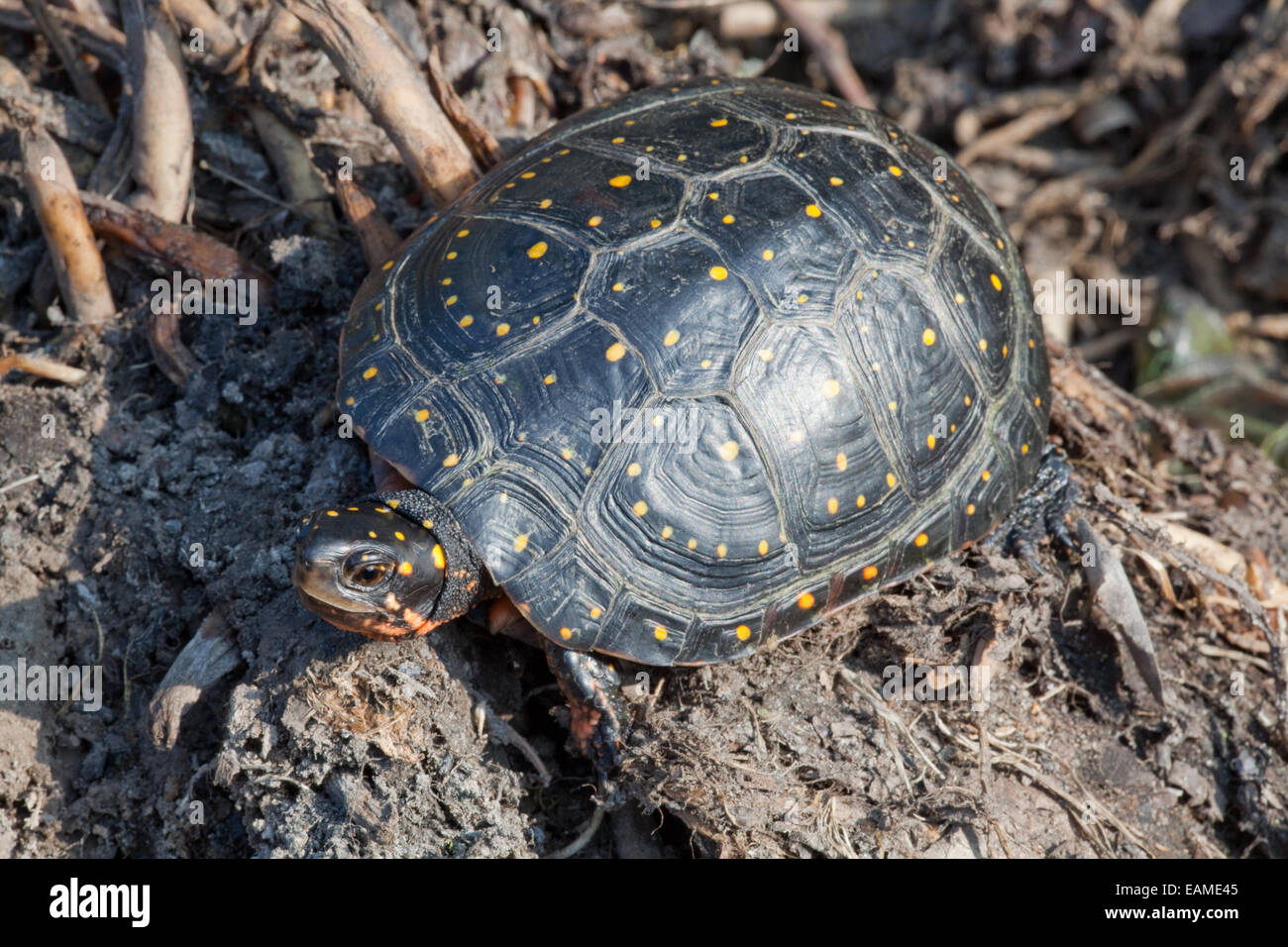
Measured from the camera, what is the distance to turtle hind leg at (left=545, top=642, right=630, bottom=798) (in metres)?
3.59

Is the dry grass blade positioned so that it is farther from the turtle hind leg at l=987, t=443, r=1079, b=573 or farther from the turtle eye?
the turtle hind leg at l=987, t=443, r=1079, b=573

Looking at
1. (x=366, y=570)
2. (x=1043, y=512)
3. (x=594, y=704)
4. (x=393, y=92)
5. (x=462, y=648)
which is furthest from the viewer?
(x=1043, y=512)

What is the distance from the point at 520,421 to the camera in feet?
11.5

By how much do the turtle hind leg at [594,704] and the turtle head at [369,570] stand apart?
1.89 feet

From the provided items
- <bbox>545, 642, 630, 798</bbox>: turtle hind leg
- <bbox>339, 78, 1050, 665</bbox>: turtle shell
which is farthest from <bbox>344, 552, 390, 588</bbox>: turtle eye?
<bbox>545, 642, 630, 798</bbox>: turtle hind leg

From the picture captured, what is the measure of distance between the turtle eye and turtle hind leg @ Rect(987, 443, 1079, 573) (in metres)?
2.77

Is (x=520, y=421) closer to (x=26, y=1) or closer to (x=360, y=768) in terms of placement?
(x=360, y=768)

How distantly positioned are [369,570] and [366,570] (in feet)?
0.03

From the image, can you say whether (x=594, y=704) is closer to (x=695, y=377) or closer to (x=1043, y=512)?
(x=695, y=377)

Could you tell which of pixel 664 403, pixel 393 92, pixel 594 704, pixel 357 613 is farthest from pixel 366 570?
pixel 393 92

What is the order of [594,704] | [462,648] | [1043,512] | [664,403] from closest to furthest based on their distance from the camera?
1. [664,403]
2. [594,704]
3. [462,648]
4. [1043,512]

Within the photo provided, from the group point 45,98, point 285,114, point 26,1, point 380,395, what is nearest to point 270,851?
point 380,395

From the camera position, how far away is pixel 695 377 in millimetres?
3516
